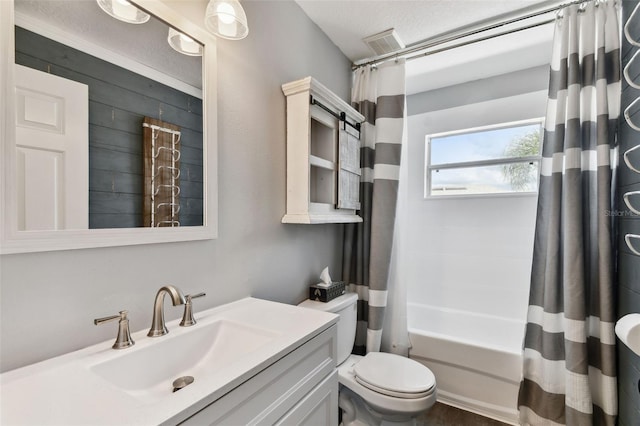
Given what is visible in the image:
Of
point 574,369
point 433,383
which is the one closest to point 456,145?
point 574,369

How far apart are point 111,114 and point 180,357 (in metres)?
0.78

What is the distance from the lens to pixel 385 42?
1908 millimetres

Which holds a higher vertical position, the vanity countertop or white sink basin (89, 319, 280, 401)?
the vanity countertop

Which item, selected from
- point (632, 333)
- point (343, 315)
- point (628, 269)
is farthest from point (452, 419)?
point (632, 333)

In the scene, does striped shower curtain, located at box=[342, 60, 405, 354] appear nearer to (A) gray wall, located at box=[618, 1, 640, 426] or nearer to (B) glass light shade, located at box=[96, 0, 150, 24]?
(A) gray wall, located at box=[618, 1, 640, 426]

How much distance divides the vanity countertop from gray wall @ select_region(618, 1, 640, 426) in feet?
4.56

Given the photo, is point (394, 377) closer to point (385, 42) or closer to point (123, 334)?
point (123, 334)

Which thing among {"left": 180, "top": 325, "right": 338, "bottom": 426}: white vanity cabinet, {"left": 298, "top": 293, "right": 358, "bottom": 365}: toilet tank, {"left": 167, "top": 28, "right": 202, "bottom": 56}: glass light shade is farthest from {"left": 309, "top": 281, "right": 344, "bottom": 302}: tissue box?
{"left": 167, "top": 28, "right": 202, "bottom": 56}: glass light shade

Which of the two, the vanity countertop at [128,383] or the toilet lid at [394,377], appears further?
the toilet lid at [394,377]

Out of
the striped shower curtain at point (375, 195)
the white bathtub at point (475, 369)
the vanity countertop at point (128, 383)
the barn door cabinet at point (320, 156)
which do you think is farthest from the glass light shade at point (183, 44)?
the white bathtub at point (475, 369)

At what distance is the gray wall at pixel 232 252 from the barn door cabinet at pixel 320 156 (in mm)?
72

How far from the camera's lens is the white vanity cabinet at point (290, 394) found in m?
0.68

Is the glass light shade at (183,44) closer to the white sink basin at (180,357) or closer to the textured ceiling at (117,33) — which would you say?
the textured ceiling at (117,33)

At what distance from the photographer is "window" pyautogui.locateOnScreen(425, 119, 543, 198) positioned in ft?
7.57
